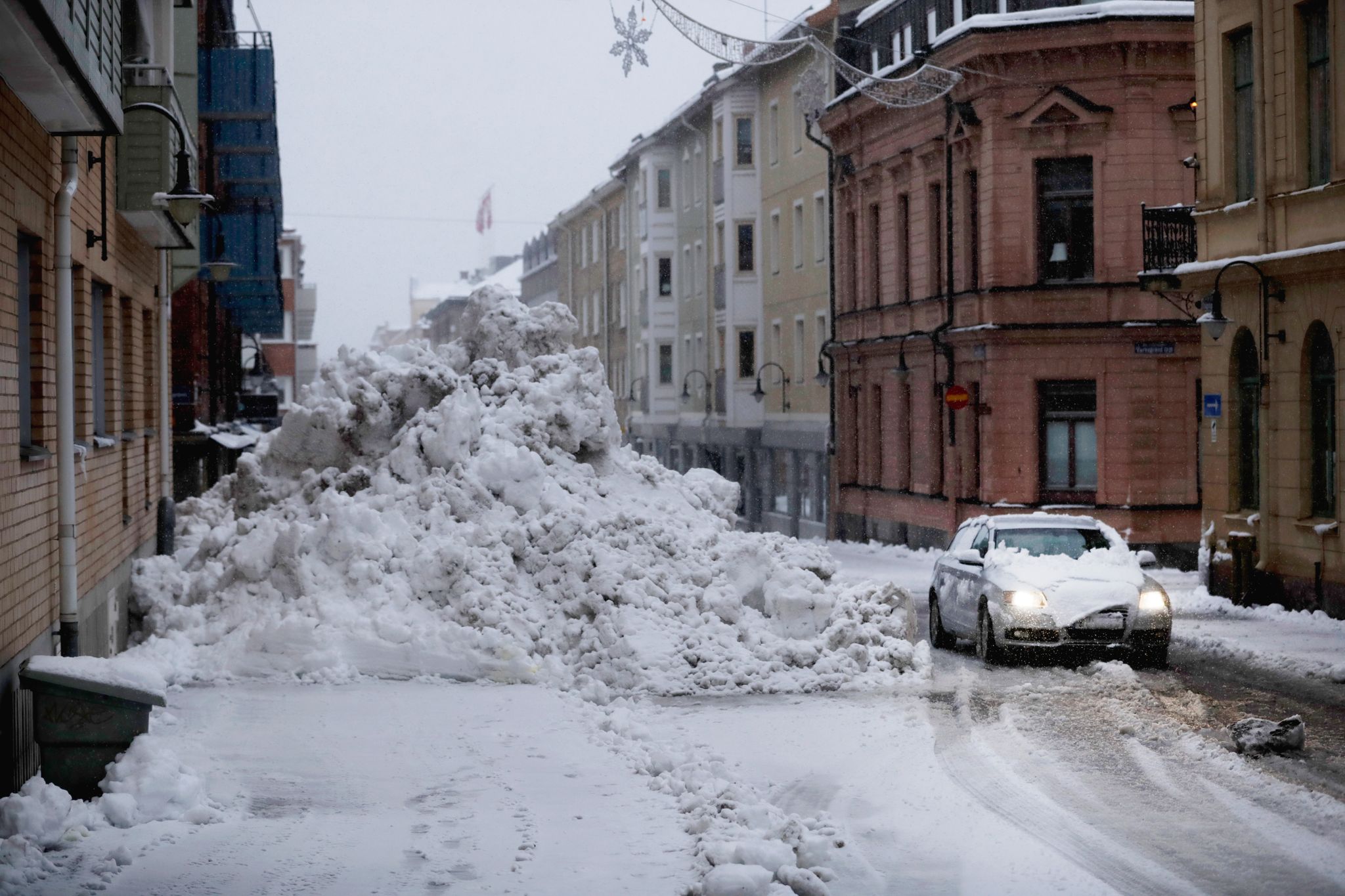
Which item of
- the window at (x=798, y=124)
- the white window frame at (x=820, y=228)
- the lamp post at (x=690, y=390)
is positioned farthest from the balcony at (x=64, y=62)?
the lamp post at (x=690, y=390)

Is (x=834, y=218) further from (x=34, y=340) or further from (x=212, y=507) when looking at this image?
(x=34, y=340)

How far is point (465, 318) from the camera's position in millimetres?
22422

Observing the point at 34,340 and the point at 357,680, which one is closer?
the point at 34,340

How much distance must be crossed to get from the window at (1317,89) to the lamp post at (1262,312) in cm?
143

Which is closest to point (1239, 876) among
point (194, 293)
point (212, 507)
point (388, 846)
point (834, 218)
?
point (388, 846)

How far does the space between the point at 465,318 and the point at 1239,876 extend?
50.5 ft

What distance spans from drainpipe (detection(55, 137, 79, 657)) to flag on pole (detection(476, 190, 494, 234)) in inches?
5241

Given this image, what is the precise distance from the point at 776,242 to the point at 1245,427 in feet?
80.8

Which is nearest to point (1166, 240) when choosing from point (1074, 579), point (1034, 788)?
point (1074, 579)

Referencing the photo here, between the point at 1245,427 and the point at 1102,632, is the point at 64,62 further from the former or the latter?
the point at 1245,427

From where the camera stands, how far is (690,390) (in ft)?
185

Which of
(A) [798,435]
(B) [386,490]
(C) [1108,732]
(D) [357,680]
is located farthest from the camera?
(A) [798,435]

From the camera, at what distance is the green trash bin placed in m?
9.46

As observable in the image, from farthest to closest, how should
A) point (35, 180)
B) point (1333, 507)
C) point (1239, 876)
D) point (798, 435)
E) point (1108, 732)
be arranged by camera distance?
point (798, 435), point (1333, 507), point (1108, 732), point (35, 180), point (1239, 876)
